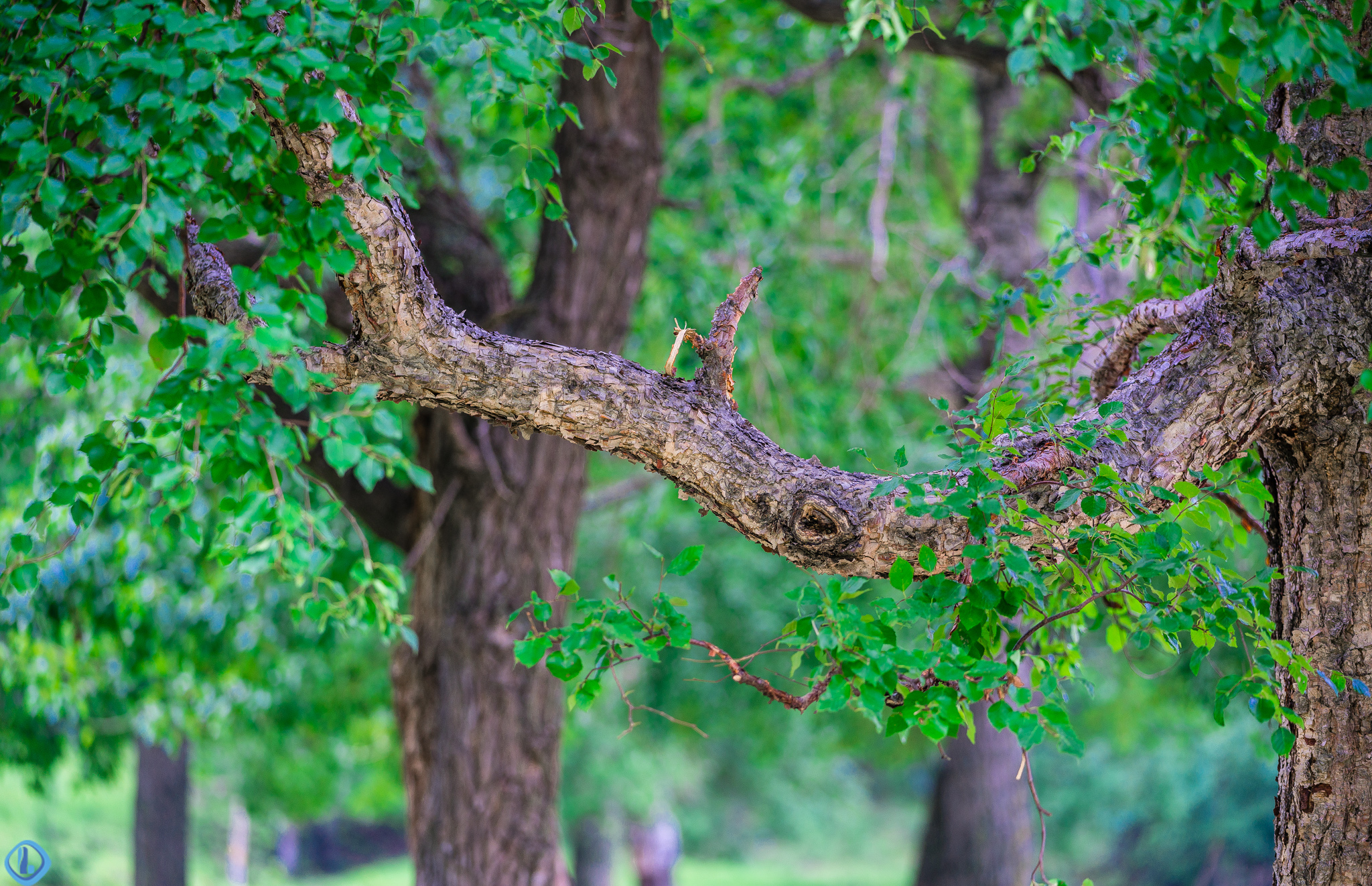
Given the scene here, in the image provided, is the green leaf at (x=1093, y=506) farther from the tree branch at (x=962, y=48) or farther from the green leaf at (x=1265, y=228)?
the tree branch at (x=962, y=48)

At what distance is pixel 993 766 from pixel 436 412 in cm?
520

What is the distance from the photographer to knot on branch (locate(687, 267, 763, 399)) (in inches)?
72.3

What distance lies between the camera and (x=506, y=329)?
3.83 metres

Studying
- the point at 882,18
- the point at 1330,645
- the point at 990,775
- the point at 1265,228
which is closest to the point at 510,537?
the point at 882,18

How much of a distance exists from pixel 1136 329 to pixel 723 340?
0.98m

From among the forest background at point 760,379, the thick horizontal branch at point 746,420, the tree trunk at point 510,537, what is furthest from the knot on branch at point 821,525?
the tree trunk at point 510,537

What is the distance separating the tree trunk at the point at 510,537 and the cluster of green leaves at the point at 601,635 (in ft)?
6.30

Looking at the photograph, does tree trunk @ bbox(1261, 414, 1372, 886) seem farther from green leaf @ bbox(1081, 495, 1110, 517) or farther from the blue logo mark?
the blue logo mark

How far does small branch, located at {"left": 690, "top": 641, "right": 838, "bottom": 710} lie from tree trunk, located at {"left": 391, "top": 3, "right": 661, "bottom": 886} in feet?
6.30

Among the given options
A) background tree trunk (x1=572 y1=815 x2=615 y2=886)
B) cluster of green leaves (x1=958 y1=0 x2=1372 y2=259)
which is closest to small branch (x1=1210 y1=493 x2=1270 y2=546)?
cluster of green leaves (x1=958 y1=0 x2=1372 y2=259)

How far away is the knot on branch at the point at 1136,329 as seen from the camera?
80.3 inches

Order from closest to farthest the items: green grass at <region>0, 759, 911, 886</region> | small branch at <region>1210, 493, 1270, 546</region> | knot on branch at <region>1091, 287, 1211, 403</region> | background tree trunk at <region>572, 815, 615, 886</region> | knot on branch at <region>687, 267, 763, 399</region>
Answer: knot on branch at <region>687, 267, 763, 399</region>
knot on branch at <region>1091, 287, 1211, 403</region>
small branch at <region>1210, 493, 1270, 546</region>
green grass at <region>0, 759, 911, 886</region>
background tree trunk at <region>572, 815, 615, 886</region>

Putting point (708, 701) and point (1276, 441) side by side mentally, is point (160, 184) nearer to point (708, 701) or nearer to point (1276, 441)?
point (1276, 441)

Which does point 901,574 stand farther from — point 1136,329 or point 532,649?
point 1136,329
